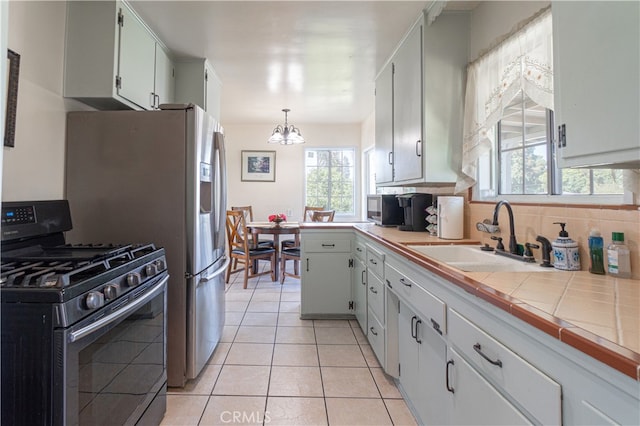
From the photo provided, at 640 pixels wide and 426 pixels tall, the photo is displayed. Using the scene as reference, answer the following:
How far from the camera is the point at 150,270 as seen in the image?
1.38 meters

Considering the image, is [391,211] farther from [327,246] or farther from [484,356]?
[484,356]

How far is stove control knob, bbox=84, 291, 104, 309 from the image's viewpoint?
3.20 feet

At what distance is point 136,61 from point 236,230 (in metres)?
2.35

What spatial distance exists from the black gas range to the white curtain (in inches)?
75.1

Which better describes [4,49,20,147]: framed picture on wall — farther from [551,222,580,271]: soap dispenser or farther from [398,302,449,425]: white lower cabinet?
[551,222,580,271]: soap dispenser

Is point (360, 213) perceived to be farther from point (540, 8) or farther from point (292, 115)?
point (540, 8)

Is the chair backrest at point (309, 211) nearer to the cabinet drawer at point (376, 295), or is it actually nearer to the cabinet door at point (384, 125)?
the cabinet door at point (384, 125)

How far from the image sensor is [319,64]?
2.85 meters

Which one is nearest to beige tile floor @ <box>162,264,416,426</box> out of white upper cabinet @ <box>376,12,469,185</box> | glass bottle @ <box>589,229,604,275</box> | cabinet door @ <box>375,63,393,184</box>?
glass bottle @ <box>589,229,604,275</box>

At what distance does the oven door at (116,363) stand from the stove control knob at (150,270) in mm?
41

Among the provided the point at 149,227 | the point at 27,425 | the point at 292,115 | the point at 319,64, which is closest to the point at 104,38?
the point at 149,227

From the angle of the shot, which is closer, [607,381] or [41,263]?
[607,381]

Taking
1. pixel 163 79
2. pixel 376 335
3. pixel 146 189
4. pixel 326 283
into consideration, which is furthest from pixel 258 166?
pixel 376 335

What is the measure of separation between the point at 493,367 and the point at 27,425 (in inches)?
53.3
